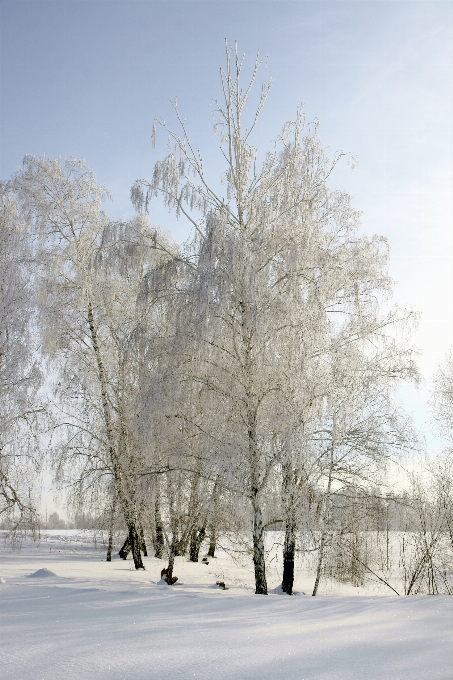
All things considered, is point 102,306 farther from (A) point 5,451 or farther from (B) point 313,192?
(B) point 313,192

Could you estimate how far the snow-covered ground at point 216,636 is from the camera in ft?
11.2

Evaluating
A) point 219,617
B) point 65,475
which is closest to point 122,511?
point 65,475

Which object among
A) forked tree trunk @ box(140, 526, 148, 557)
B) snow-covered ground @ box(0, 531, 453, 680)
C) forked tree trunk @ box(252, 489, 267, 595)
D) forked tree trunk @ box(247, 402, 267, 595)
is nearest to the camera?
snow-covered ground @ box(0, 531, 453, 680)

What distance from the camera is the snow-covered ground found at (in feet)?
11.2

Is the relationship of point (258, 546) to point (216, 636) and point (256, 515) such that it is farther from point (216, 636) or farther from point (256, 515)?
point (216, 636)

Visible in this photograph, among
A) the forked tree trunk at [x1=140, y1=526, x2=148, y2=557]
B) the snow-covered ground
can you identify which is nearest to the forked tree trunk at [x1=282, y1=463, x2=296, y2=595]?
the snow-covered ground

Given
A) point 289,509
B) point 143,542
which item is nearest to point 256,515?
point 289,509

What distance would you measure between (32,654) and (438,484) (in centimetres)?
992

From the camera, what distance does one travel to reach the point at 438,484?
1169 centimetres

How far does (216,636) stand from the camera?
4.24 metres

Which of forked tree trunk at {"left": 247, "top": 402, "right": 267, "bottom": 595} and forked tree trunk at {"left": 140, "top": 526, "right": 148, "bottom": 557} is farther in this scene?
forked tree trunk at {"left": 140, "top": 526, "right": 148, "bottom": 557}

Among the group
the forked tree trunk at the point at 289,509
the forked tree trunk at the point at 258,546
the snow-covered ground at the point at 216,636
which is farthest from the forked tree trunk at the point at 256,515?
the snow-covered ground at the point at 216,636

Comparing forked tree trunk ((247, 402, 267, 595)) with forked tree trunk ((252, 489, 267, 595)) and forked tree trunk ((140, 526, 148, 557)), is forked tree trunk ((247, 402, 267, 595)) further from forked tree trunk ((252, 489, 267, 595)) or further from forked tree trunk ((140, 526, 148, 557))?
forked tree trunk ((140, 526, 148, 557))

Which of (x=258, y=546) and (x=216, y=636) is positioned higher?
(x=258, y=546)
